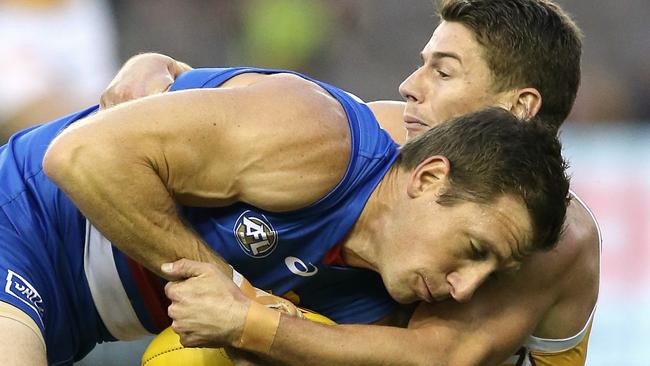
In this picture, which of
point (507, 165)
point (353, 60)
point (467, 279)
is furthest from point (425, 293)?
point (353, 60)

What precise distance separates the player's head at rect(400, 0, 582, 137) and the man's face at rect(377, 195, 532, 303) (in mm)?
722

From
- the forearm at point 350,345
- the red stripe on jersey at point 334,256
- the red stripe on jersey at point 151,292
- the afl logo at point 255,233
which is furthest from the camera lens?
the red stripe on jersey at point 151,292

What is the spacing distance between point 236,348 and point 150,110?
2.80ft

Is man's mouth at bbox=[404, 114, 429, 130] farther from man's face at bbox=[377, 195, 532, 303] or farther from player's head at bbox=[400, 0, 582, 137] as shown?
man's face at bbox=[377, 195, 532, 303]

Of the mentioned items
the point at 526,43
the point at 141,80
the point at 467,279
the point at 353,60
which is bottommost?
the point at 353,60

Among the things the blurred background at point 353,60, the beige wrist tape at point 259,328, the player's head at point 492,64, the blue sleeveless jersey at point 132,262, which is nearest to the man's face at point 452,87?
the player's head at point 492,64

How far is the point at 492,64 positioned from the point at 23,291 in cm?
202

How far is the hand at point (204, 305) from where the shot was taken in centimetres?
436

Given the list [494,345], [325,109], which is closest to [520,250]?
[494,345]

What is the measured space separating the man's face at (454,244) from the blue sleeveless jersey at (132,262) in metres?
0.21

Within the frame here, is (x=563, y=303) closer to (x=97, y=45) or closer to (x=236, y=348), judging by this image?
(x=236, y=348)

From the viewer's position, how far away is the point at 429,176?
15.1 ft

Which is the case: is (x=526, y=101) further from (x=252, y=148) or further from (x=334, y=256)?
(x=252, y=148)

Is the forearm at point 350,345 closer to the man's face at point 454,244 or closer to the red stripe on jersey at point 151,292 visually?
the man's face at point 454,244
